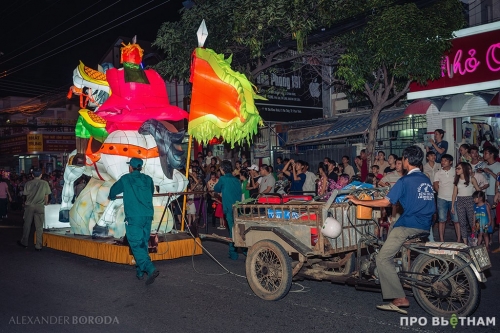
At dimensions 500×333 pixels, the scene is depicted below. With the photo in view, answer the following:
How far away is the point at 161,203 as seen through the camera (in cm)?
960

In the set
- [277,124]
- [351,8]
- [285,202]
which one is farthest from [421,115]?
[285,202]

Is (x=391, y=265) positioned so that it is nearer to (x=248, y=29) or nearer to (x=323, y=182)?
(x=323, y=182)

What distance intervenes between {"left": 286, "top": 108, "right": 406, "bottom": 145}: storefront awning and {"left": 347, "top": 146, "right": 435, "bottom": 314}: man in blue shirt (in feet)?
31.1

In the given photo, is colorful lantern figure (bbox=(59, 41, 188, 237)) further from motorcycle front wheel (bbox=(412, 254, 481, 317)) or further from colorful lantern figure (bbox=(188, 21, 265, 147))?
motorcycle front wheel (bbox=(412, 254, 481, 317))

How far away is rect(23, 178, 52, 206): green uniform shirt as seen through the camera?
10.8 metres

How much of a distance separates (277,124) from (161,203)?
1083 centimetres

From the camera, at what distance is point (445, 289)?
16.6 ft

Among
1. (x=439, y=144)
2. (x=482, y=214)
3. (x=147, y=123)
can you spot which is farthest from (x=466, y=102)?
(x=147, y=123)

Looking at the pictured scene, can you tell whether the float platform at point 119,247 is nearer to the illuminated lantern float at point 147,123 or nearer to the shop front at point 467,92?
the illuminated lantern float at point 147,123

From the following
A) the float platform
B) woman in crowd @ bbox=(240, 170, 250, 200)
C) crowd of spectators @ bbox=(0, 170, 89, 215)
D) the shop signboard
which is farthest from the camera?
the shop signboard

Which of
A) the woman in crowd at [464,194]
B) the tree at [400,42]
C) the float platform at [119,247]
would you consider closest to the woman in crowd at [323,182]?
the tree at [400,42]

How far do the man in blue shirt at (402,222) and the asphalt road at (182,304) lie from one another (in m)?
0.33

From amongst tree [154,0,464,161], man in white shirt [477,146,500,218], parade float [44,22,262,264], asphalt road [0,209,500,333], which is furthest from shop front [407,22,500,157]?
parade float [44,22,262,264]

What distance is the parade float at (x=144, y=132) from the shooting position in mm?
8695
